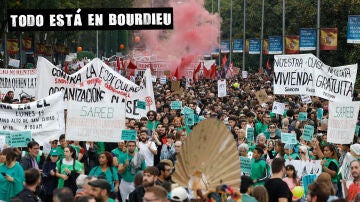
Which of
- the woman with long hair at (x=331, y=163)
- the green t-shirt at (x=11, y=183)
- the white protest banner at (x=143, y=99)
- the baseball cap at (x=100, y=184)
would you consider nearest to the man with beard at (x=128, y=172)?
the green t-shirt at (x=11, y=183)

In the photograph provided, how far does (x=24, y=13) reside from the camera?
25.2m

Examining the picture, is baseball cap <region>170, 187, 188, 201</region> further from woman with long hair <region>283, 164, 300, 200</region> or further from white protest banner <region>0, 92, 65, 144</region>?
white protest banner <region>0, 92, 65, 144</region>

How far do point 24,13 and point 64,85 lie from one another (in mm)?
4679

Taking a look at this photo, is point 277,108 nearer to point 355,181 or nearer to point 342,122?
point 342,122

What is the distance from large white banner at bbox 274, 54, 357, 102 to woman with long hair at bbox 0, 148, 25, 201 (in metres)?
9.54

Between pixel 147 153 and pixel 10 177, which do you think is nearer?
pixel 10 177

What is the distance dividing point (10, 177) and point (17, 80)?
10952mm

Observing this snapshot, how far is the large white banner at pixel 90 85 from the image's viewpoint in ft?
64.2

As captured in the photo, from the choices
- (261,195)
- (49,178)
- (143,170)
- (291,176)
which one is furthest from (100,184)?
(49,178)

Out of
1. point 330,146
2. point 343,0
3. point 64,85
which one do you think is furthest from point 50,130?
point 343,0

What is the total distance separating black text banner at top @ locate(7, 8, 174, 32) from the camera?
981 inches

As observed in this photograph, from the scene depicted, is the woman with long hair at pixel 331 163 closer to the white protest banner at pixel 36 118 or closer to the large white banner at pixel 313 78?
the white protest banner at pixel 36 118

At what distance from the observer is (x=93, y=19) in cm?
2502

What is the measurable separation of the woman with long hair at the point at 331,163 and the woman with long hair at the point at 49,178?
390cm
